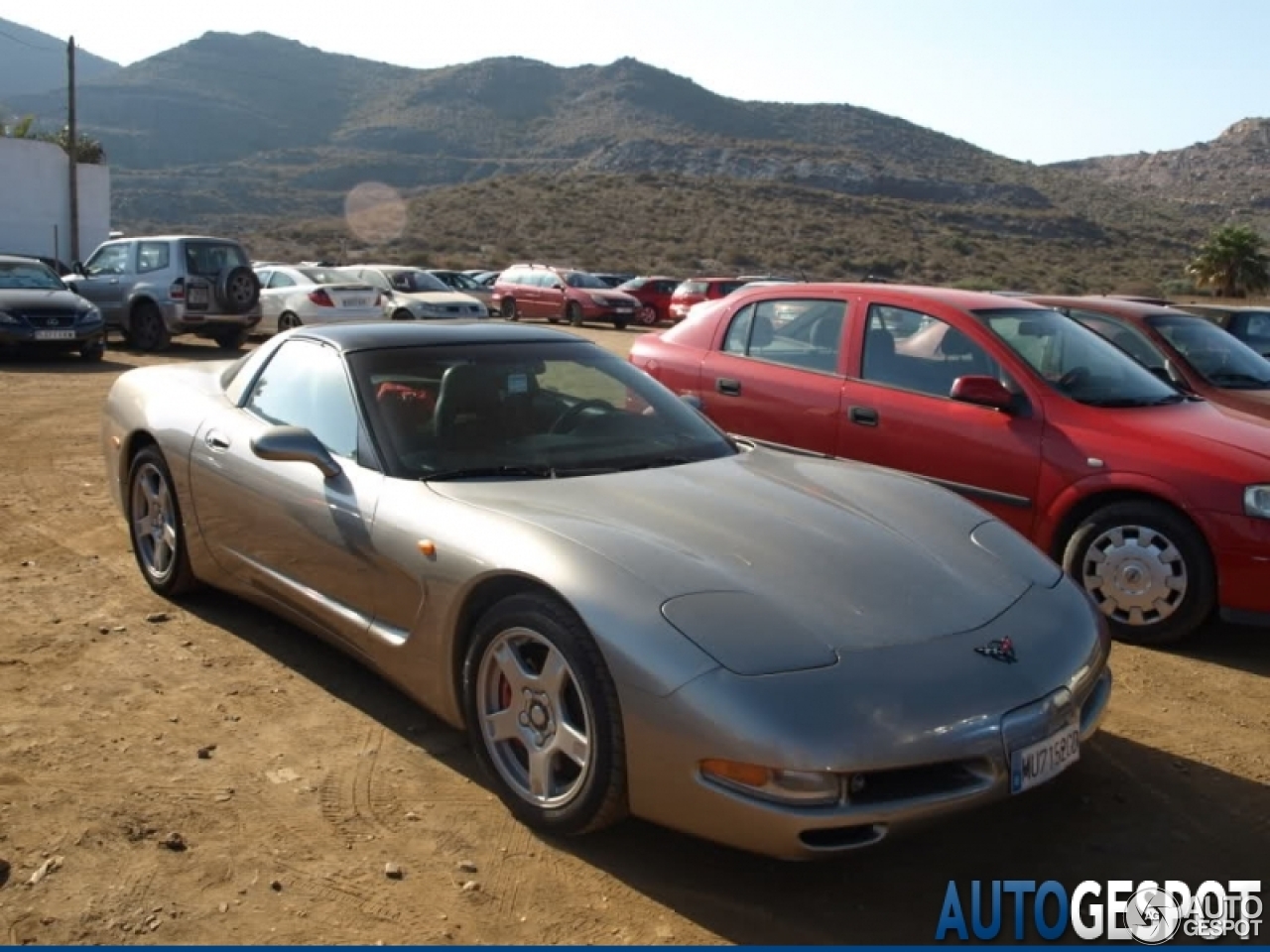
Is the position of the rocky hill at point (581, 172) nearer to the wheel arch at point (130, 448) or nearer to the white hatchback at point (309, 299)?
the white hatchback at point (309, 299)

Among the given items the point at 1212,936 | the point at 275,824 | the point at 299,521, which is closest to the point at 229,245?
the point at 299,521

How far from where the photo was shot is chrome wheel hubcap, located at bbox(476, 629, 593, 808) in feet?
10.8

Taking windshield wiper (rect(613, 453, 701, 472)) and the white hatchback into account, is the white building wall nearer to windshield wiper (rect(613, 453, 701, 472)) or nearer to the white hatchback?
the white hatchback

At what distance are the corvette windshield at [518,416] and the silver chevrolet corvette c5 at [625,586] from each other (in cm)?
1

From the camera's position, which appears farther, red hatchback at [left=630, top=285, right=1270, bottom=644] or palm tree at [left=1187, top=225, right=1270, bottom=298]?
palm tree at [left=1187, top=225, right=1270, bottom=298]

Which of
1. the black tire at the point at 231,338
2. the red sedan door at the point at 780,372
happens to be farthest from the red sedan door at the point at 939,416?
the black tire at the point at 231,338

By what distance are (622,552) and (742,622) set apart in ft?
1.42

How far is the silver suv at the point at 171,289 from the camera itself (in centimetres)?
1697

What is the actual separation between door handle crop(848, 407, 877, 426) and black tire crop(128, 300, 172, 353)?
13294 mm

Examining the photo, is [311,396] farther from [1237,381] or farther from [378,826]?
[1237,381]

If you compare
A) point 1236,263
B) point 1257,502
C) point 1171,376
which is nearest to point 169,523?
point 1257,502

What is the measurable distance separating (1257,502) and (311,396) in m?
3.83

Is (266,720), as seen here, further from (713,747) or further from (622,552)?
(713,747)

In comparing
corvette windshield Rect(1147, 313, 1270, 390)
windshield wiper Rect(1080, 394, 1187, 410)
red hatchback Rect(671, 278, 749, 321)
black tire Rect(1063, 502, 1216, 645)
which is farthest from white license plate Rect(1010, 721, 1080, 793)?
red hatchback Rect(671, 278, 749, 321)
